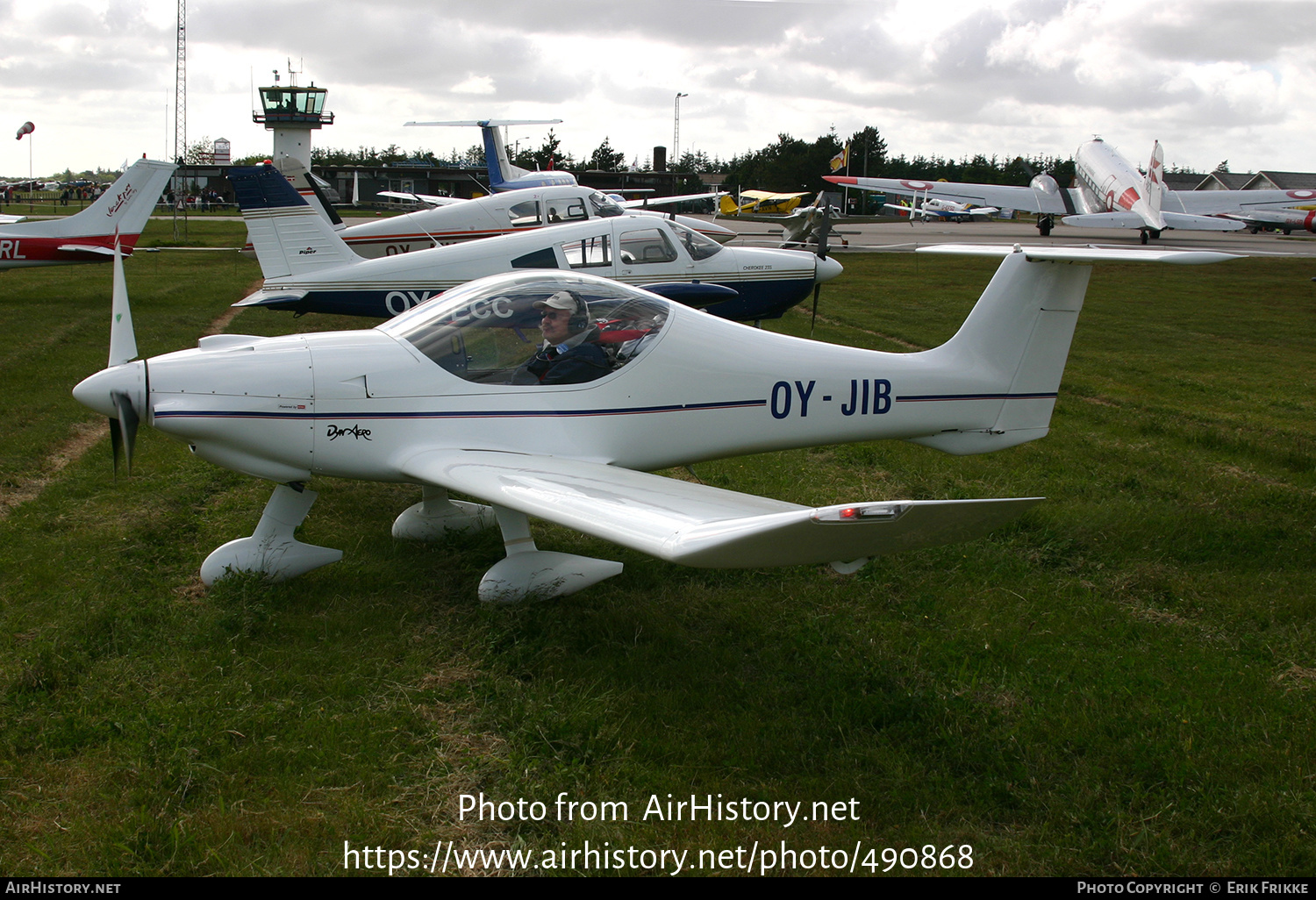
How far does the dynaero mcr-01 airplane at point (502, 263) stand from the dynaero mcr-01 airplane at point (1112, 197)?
86.2ft

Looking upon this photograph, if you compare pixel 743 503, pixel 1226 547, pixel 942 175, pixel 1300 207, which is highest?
pixel 942 175

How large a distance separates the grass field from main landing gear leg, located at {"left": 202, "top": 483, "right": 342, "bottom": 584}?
114mm

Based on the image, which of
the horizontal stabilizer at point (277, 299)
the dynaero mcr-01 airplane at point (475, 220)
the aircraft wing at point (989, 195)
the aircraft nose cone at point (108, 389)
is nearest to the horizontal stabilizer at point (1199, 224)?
the aircraft wing at point (989, 195)

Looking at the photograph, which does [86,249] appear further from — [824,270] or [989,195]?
[989,195]

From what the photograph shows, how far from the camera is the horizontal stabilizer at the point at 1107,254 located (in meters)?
5.09

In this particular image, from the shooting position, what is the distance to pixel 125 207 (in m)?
18.0

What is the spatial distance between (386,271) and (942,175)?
314 ft

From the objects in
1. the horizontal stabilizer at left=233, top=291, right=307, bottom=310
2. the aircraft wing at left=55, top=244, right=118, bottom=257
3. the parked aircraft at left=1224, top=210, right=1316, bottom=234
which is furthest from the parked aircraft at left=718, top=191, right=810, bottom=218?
the horizontal stabilizer at left=233, top=291, right=307, bottom=310

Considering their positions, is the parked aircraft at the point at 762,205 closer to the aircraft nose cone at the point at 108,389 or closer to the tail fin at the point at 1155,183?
the tail fin at the point at 1155,183

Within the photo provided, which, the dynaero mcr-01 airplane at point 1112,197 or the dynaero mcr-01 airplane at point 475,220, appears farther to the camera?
the dynaero mcr-01 airplane at point 1112,197

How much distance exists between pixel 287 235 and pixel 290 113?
56.7 metres

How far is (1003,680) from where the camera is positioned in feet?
13.8
